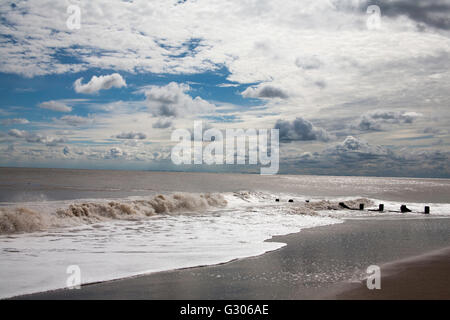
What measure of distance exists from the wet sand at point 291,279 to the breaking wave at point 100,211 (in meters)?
9.29

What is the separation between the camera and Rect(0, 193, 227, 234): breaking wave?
46.0ft

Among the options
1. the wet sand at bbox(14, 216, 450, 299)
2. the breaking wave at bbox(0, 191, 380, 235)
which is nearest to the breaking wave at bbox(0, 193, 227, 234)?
the breaking wave at bbox(0, 191, 380, 235)

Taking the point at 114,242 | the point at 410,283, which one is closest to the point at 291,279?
the point at 410,283

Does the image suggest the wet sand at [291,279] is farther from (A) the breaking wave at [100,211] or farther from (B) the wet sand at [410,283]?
(A) the breaking wave at [100,211]

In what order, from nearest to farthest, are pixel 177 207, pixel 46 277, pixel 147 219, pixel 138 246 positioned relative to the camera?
pixel 46 277
pixel 138 246
pixel 147 219
pixel 177 207

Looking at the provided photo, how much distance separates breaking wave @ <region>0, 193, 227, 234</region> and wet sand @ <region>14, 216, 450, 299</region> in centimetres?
929

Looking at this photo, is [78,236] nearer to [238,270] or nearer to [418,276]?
[238,270]

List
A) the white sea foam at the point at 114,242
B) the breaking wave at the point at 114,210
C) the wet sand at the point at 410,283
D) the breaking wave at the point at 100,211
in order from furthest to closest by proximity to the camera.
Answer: the breaking wave at the point at 114,210 < the breaking wave at the point at 100,211 < the white sea foam at the point at 114,242 < the wet sand at the point at 410,283

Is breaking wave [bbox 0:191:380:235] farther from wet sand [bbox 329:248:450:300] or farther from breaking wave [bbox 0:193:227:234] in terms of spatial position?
wet sand [bbox 329:248:450:300]

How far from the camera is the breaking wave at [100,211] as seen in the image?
1403 centimetres

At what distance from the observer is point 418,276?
7.51 meters

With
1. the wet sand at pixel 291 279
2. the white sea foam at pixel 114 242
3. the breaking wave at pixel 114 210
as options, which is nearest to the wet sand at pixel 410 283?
the wet sand at pixel 291 279
